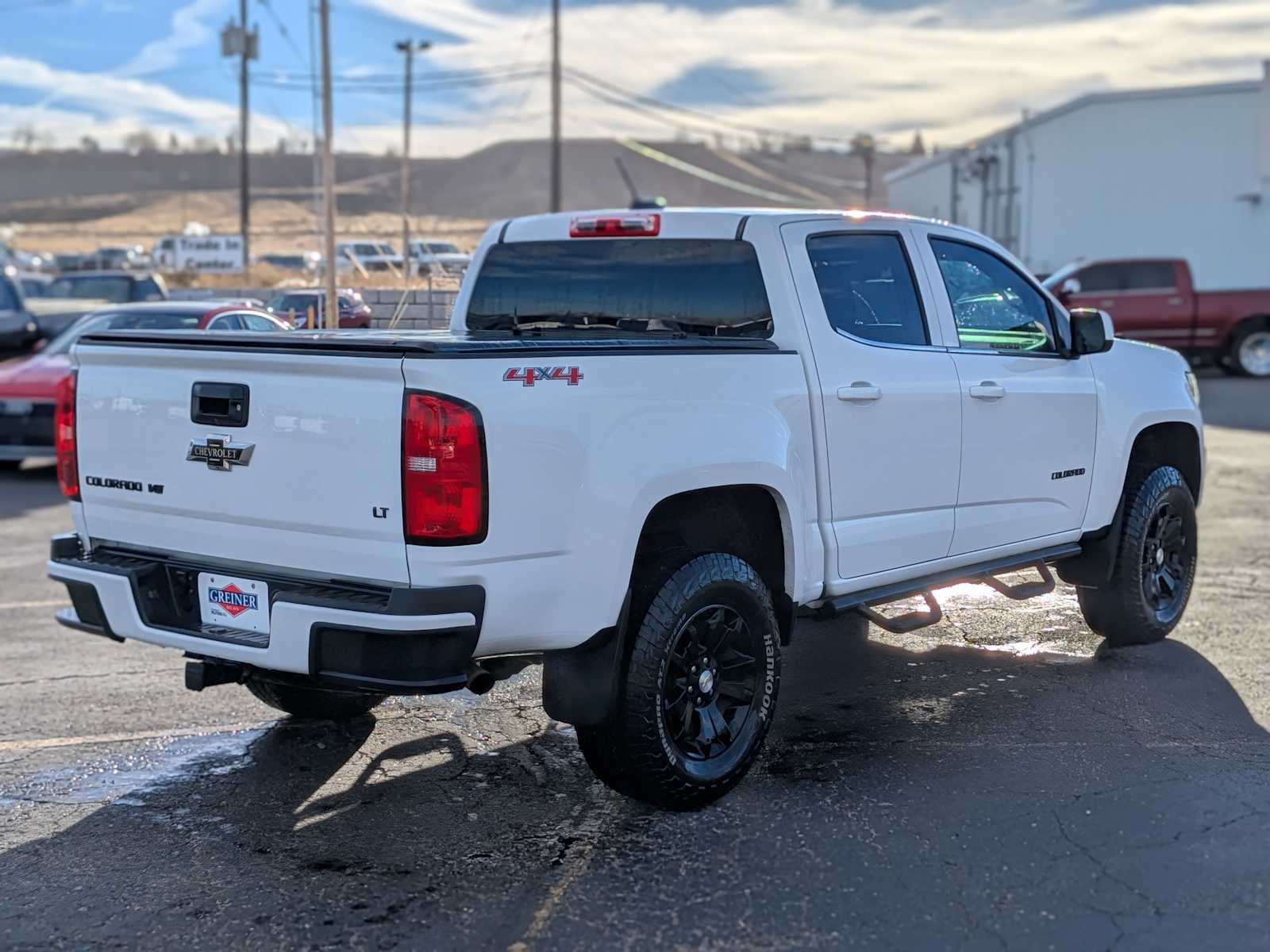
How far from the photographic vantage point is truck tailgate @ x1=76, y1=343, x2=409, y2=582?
4094 millimetres

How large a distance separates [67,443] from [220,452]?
0.93 meters

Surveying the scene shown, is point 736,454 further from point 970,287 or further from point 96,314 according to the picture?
point 96,314

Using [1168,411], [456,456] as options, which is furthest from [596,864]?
[1168,411]

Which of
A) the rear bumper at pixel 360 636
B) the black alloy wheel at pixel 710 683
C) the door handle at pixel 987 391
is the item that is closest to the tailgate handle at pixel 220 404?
the rear bumper at pixel 360 636

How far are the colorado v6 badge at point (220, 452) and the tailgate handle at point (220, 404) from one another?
0.06m

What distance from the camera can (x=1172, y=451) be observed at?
24.4 feet

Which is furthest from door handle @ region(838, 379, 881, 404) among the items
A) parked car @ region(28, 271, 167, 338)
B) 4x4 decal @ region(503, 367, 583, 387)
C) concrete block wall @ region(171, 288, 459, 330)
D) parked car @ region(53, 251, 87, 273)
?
parked car @ region(53, 251, 87, 273)

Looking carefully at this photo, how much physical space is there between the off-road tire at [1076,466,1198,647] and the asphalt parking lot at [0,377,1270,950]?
136 millimetres

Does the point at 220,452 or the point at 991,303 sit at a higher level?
the point at 991,303

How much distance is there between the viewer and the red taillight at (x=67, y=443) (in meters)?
4.97

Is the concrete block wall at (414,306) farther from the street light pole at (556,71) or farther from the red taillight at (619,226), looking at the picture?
the street light pole at (556,71)

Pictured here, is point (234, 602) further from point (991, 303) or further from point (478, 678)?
point (991, 303)

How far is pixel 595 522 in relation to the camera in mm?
4312

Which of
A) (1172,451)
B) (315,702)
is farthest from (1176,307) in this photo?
(315,702)
